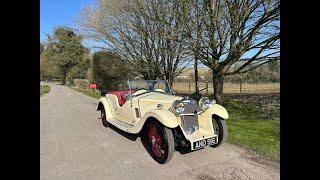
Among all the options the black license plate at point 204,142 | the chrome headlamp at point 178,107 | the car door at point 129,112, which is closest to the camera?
the black license plate at point 204,142

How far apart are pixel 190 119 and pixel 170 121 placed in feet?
2.48

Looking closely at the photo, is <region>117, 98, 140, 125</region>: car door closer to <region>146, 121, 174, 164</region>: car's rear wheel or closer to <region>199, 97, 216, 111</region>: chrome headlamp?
<region>146, 121, 174, 164</region>: car's rear wheel

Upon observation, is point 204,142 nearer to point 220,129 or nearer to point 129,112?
point 220,129

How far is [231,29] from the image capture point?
8969 millimetres

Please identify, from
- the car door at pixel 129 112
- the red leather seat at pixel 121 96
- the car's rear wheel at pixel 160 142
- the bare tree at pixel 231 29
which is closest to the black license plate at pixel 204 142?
the car's rear wheel at pixel 160 142

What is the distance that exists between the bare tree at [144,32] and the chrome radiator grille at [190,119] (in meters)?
4.93

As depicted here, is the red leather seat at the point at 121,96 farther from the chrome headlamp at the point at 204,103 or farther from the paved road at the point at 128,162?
the chrome headlamp at the point at 204,103

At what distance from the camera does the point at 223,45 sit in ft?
31.2

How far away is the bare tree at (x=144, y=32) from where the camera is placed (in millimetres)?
10531

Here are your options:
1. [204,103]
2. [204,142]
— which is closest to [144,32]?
[204,103]

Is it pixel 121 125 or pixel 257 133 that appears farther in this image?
pixel 257 133
